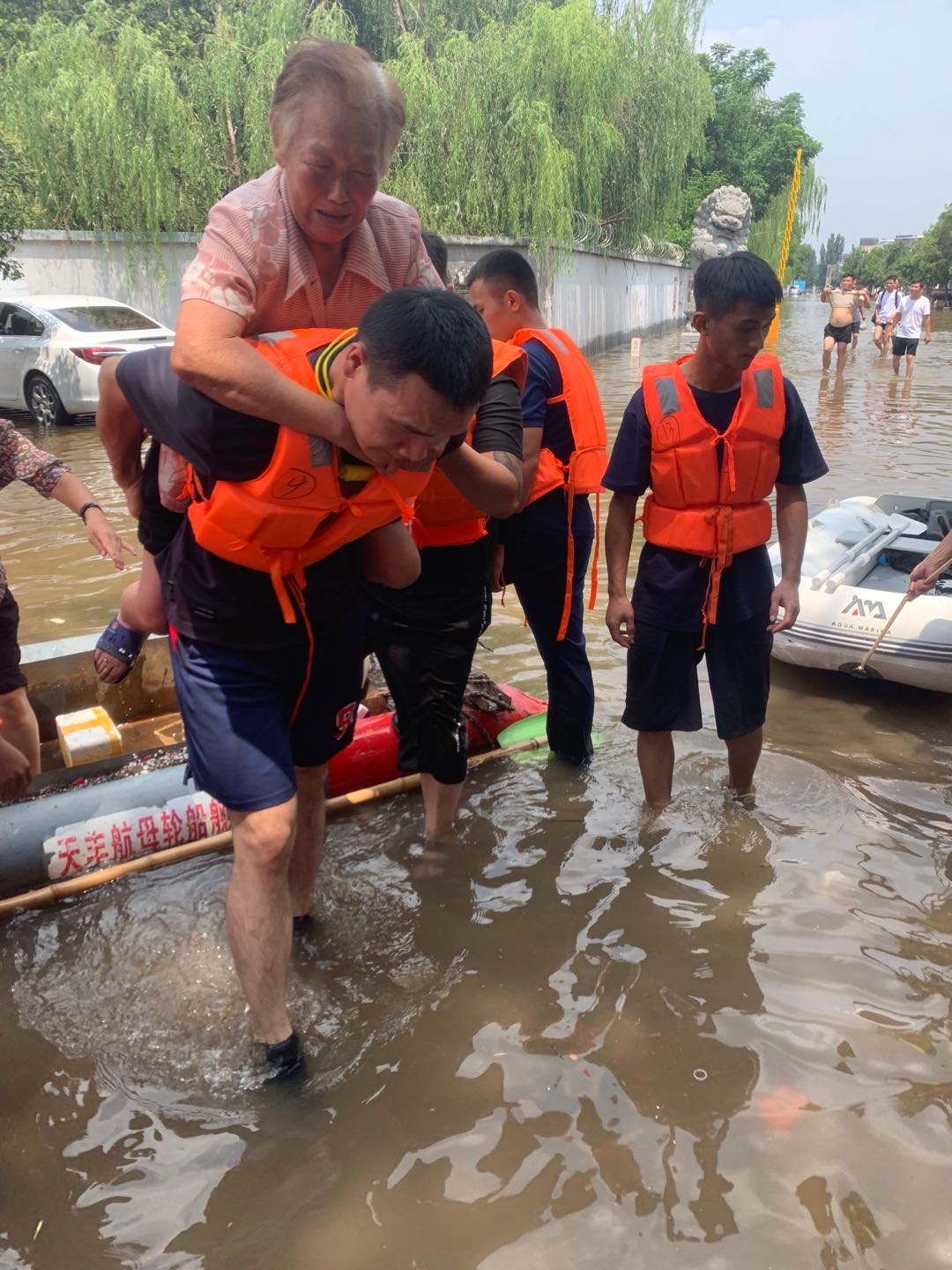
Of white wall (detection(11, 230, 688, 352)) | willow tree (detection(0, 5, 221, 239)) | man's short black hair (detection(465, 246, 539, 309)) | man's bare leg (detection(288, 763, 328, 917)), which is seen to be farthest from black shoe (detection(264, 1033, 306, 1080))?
willow tree (detection(0, 5, 221, 239))

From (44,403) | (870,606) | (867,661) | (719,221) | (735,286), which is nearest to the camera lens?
(735,286)

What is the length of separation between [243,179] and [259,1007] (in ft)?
57.9

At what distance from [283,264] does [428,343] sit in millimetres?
550

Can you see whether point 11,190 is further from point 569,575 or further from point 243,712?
point 243,712

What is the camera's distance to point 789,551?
139 inches

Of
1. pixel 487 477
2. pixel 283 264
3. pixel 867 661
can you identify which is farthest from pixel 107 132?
pixel 487 477

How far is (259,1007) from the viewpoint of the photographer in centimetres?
237

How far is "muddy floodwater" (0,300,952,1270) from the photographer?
2092 mm

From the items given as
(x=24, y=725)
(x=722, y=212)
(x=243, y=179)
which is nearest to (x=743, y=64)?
(x=722, y=212)

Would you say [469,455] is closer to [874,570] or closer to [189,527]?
[189,527]

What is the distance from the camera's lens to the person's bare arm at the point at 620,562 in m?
3.46

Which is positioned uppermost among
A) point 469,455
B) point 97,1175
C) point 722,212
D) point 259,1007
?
point 722,212

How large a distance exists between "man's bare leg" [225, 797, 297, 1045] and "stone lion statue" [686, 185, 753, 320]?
131ft

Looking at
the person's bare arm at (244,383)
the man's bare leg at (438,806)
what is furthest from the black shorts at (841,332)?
the person's bare arm at (244,383)
